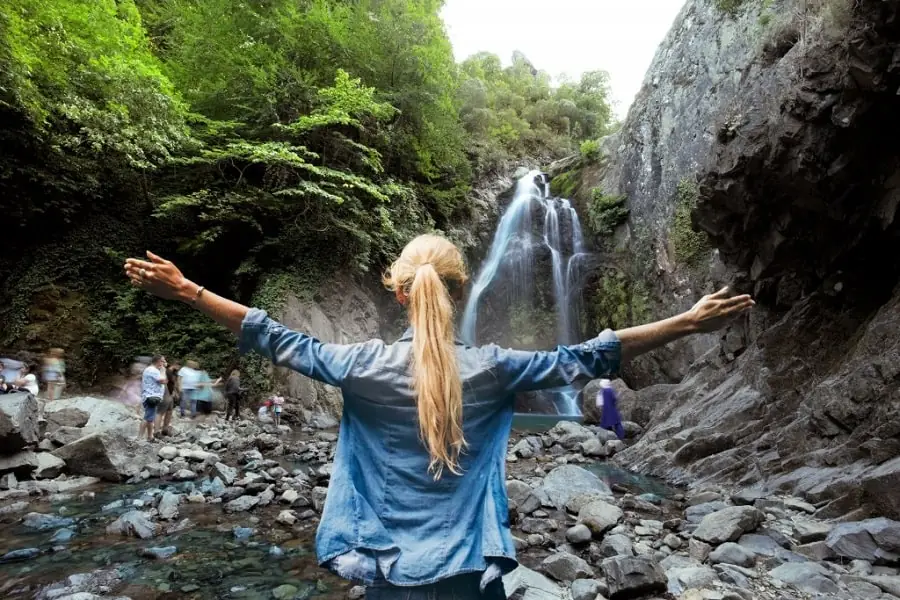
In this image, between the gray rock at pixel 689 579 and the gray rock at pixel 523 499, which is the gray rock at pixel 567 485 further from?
the gray rock at pixel 689 579

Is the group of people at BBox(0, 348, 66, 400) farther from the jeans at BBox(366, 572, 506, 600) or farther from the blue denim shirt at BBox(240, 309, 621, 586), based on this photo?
the jeans at BBox(366, 572, 506, 600)

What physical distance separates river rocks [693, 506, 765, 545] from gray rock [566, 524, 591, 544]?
44.7 inches

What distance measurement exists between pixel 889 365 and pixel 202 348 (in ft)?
53.9

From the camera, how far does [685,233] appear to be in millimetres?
17766

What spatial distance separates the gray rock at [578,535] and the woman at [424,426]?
4.64 m

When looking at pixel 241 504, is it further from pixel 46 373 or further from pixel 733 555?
pixel 46 373

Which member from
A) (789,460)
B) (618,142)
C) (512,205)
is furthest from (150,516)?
(618,142)

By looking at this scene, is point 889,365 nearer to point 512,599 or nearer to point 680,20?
point 512,599

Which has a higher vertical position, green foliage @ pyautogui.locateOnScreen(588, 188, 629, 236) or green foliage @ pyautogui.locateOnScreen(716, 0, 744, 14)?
green foliage @ pyautogui.locateOnScreen(716, 0, 744, 14)

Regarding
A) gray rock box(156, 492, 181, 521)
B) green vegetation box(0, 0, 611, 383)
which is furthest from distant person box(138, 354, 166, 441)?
green vegetation box(0, 0, 611, 383)

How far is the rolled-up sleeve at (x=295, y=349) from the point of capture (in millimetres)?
1458

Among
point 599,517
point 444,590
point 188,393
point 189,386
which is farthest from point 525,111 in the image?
point 444,590

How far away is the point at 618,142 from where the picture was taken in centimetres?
2377

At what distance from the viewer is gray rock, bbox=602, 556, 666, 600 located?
3.98 m
